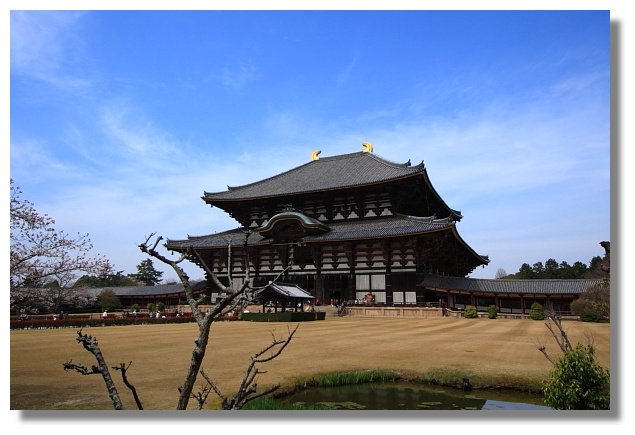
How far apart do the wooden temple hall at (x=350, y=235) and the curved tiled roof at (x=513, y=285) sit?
0.66 m

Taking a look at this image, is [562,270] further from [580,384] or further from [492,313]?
[580,384]

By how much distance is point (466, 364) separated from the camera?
11609 millimetres

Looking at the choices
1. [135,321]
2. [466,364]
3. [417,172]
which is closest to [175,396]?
[466,364]

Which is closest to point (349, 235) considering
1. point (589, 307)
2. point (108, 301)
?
point (589, 307)

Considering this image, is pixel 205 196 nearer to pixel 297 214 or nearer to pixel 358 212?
pixel 297 214

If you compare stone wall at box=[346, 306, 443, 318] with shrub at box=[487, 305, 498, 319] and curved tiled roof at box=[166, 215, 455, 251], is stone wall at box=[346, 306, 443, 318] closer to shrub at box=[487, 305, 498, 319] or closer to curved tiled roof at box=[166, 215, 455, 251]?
shrub at box=[487, 305, 498, 319]

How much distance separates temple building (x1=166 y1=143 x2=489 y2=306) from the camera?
3516cm

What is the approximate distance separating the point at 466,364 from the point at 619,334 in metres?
4.46

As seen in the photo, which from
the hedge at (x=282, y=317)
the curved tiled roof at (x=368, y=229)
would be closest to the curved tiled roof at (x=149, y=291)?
the curved tiled roof at (x=368, y=229)

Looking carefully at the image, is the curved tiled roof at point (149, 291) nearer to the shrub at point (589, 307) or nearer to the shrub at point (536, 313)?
the shrub at point (536, 313)

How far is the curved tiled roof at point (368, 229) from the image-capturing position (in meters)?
33.3

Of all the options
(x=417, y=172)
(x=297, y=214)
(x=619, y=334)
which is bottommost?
(x=619, y=334)

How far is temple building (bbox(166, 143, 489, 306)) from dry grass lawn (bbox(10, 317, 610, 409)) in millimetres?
15816

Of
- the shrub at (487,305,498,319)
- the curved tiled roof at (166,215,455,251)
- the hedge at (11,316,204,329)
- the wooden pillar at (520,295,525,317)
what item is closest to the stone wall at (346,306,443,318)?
the shrub at (487,305,498,319)
